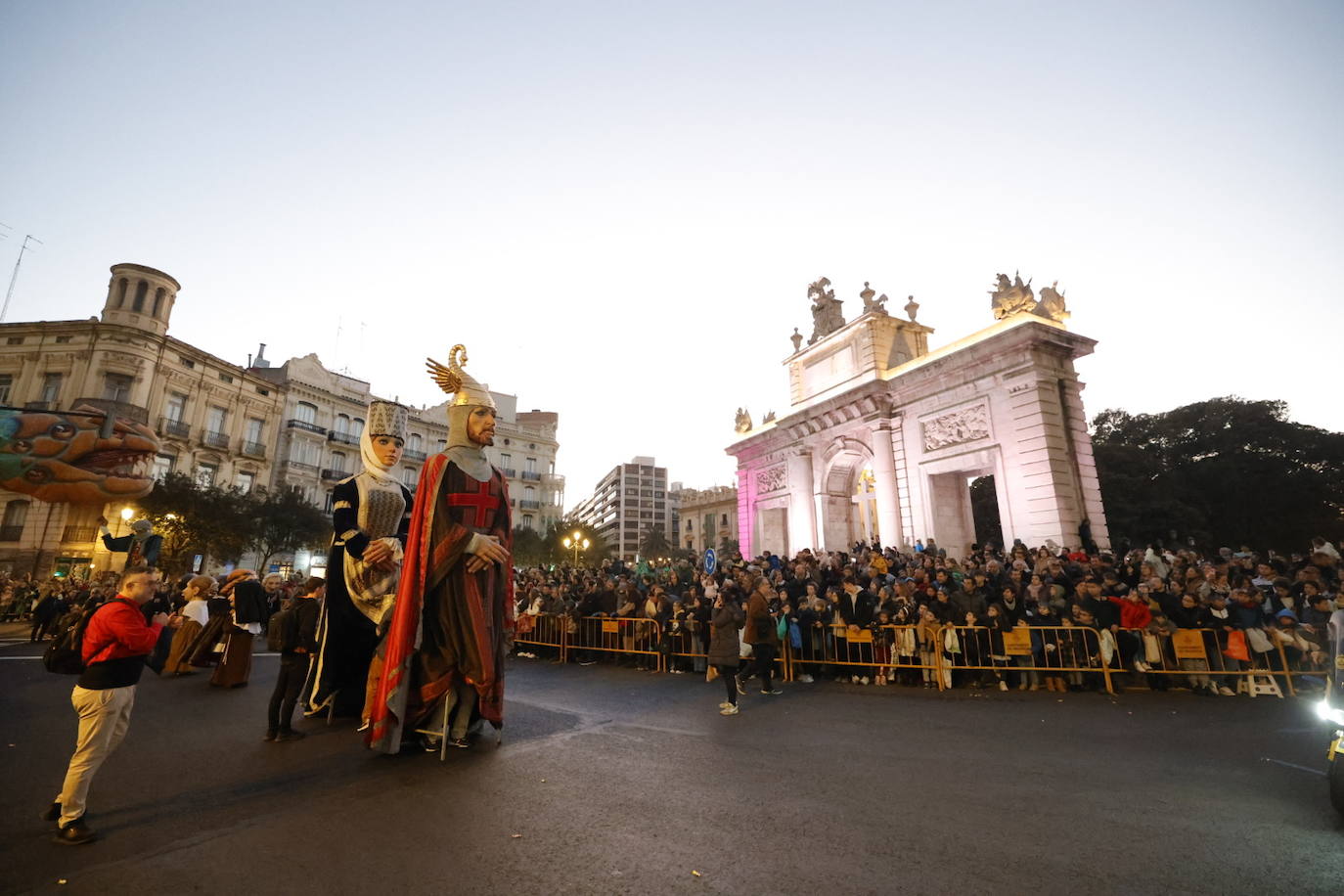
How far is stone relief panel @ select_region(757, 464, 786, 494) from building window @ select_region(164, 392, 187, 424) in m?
31.4

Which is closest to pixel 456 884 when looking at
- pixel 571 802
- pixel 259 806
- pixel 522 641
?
pixel 571 802

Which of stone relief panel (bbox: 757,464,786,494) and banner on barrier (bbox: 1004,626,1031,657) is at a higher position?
stone relief panel (bbox: 757,464,786,494)

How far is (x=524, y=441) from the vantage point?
1999 inches

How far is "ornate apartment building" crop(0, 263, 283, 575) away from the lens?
26.4 m

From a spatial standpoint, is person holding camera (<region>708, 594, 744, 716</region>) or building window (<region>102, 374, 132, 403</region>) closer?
person holding camera (<region>708, 594, 744, 716</region>)

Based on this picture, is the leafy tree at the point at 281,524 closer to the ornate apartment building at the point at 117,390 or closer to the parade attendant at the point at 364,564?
the ornate apartment building at the point at 117,390

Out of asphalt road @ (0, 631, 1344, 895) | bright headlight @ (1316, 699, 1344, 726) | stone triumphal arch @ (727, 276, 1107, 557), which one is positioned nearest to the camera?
asphalt road @ (0, 631, 1344, 895)

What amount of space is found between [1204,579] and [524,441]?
1842 inches

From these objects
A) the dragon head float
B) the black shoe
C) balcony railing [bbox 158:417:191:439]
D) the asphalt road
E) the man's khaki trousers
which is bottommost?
the asphalt road

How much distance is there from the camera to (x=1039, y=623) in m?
9.08

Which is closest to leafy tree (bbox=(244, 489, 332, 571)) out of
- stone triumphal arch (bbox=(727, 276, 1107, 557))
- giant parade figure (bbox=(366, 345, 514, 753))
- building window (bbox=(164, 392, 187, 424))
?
building window (bbox=(164, 392, 187, 424))

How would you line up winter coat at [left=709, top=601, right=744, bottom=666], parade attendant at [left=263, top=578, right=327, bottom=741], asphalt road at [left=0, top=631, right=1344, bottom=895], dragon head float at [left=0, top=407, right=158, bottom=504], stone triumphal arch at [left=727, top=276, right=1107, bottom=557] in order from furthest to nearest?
dragon head float at [left=0, top=407, right=158, bottom=504] → stone triumphal arch at [left=727, top=276, right=1107, bottom=557] → winter coat at [left=709, top=601, right=744, bottom=666] → parade attendant at [left=263, top=578, right=327, bottom=741] → asphalt road at [left=0, top=631, right=1344, bottom=895]

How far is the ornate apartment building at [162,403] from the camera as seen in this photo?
2648cm

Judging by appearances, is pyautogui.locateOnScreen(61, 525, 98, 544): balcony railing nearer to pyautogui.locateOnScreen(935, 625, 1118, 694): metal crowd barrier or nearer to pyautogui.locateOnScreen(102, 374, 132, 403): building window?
pyautogui.locateOnScreen(102, 374, 132, 403): building window
